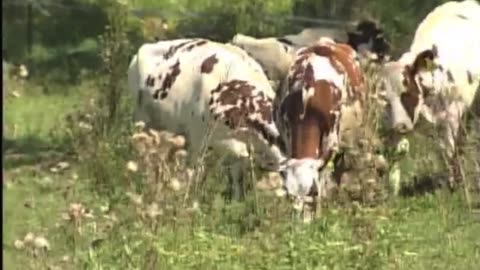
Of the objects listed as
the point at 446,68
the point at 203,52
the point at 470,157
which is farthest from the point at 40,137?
the point at 470,157

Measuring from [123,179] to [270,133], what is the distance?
1.18 m

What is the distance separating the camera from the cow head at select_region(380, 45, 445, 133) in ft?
27.0

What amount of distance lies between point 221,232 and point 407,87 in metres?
2.39

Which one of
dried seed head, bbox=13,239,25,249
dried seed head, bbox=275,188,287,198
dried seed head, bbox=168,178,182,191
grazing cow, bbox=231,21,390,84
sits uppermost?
grazing cow, bbox=231,21,390,84

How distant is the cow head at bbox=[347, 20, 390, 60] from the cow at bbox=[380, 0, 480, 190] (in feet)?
1.66

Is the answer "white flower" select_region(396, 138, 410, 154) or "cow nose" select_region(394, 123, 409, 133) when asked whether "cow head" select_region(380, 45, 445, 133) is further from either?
"white flower" select_region(396, 138, 410, 154)

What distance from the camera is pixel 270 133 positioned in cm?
776

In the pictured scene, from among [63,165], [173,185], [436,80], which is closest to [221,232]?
[173,185]

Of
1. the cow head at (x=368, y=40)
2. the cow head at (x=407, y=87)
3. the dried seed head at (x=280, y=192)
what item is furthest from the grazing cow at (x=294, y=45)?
the dried seed head at (x=280, y=192)

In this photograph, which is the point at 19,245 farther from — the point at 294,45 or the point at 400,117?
the point at 294,45

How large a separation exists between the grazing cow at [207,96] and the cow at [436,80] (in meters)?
0.77

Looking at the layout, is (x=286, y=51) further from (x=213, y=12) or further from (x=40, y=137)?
(x=213, y=12)

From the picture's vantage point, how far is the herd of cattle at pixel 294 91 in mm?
7645

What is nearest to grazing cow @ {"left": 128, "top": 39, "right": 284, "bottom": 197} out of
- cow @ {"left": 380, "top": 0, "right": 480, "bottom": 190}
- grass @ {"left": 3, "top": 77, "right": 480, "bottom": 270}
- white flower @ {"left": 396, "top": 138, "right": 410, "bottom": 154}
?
grass @ {"left": 3, "top": 77, "right": 480, "bottom": 270}
